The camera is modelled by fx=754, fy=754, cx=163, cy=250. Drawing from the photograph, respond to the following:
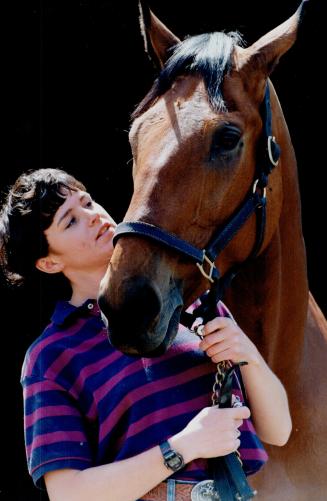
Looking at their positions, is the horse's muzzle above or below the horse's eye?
below

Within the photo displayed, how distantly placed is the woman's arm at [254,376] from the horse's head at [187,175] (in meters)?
0.11

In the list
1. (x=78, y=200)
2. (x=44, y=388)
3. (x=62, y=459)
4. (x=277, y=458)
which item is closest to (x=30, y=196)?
(x=78, y=200)

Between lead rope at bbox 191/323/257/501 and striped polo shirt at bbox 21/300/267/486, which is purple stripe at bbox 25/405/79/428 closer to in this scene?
striped polo shirt at bbox 21/300/267/486

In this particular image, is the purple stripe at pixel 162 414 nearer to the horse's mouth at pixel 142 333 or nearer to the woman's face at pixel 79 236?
the horse's mouth at pixel 142 333

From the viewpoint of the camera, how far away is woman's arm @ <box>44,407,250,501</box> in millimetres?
1676

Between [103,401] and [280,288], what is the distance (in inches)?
31.4

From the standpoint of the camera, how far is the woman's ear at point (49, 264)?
2107 millimetres

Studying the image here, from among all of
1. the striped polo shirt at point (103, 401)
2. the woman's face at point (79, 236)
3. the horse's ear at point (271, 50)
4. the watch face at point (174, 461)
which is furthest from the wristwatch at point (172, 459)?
the horse's ear at point (271, 50)

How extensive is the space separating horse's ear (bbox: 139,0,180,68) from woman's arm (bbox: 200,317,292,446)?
95cm

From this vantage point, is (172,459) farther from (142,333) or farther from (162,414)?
(142,333)

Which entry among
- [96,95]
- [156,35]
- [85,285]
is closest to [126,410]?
[85,285]

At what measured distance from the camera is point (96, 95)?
15.0 feet

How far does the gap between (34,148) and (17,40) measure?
0.64 metres

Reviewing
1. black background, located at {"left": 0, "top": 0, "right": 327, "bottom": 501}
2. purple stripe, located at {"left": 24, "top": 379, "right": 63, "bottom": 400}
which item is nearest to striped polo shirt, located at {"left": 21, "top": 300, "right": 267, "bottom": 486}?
purple stripe, located at {"left": 24, "top": 379, "right": 63, "bottom": 400}
